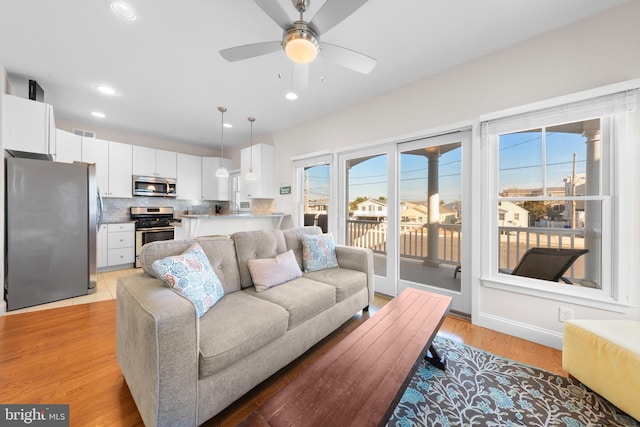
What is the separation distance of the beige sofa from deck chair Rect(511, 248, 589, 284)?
164cm

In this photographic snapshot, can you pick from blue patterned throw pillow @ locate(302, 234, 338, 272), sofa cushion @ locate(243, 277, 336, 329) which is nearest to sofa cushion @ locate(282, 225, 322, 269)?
blue patterned throw pillow @ locate(302, 234, 338, 272)

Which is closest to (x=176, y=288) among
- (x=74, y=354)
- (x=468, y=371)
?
(x=74, y=354)

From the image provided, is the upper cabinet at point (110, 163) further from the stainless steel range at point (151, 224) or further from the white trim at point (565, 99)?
the white trim at point (565, 99)

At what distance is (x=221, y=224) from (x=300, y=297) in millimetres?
2650

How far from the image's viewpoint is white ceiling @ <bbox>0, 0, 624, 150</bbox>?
1856 mm

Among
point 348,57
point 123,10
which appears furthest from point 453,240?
point 123,10

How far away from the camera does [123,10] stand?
6.10 feet

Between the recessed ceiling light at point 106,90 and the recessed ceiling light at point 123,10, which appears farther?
the recessed ceiling light at point 106,90

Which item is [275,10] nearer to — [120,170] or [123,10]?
[123,10]

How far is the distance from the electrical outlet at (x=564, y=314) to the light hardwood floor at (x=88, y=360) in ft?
0.91

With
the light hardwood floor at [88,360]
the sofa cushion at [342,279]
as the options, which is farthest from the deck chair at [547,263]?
the sofa cushion at [342,279]

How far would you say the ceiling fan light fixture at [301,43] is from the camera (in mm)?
1517

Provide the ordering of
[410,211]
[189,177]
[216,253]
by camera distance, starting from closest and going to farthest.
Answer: [216,253]
[410,211]
[189,177]

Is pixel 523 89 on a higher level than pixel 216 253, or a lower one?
higher
